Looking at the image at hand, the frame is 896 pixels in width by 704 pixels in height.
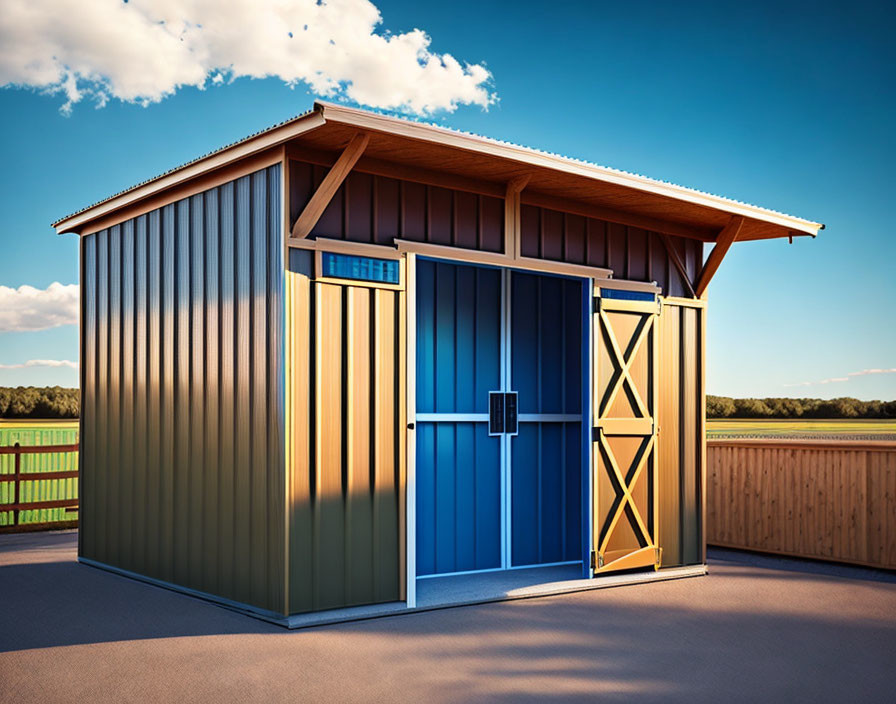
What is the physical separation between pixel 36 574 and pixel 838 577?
283 inches

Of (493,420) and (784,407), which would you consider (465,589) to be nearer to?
(493,420)

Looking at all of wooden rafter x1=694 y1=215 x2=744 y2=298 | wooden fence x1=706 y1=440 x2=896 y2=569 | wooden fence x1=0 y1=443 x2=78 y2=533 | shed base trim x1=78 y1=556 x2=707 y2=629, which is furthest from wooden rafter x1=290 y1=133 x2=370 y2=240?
wooden fence x1=0 y1=443 x2=78 y2=533

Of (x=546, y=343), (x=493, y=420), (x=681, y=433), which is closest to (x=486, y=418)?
(x=493, y=420)

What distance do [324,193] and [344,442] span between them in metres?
1.70

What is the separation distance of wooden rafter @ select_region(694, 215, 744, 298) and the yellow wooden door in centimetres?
70

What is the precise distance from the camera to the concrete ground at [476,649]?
448cm

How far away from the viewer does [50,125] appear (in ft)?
59.3

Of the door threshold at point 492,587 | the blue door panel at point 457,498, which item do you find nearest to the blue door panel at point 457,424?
the blue door panel at point 457,498

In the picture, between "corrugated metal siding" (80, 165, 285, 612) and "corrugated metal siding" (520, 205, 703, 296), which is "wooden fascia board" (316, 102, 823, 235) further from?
"corrugated metal siding" (80, 165, 285, 612)

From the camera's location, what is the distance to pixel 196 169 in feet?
21.6

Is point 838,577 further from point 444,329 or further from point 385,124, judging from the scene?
point 385,124

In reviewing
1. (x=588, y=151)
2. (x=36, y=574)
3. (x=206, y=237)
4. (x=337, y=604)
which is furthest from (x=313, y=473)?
(x=588, y=151)

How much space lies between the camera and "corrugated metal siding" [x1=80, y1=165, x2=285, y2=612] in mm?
6016

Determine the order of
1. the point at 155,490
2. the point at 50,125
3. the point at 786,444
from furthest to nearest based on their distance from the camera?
the point at 50,125 → the point at 786,444 → the point at 155,490
